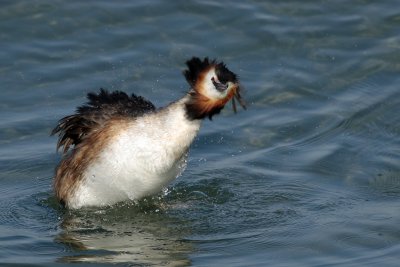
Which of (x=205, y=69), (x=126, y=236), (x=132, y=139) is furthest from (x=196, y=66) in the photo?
(x=126, y=236)

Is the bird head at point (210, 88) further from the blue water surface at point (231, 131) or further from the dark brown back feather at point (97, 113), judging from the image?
the blue water surface at point (231, 131)

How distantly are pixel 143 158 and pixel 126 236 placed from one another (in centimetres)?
67

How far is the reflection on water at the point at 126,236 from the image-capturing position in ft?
28.4

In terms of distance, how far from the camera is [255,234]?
9125mm

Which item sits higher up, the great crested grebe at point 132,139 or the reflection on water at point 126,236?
the great crested grebe at point 132,139

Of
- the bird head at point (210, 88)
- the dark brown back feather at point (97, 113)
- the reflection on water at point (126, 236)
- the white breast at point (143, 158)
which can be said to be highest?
the bird head at point (210, 88)

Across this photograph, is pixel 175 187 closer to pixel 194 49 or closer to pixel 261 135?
pixel 261 135

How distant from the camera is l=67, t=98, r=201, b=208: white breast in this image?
9164 mm

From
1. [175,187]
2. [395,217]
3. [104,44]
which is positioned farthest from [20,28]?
[395,217]

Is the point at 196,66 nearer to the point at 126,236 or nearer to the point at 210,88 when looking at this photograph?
the point at 210,88

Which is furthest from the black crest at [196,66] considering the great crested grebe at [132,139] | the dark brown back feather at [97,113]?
the dark brown back feather at [97,113]

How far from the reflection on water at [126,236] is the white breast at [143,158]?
203 millimetres

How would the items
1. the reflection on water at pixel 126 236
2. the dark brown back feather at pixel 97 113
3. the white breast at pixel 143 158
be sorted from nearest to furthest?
1. the reflection on water at pixel 126 236
2. the white breast at pixel 143 158
3. the dark brown back feather at pixel 97 113

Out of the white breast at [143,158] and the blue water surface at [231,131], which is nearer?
the blue water surface at [231,131]
